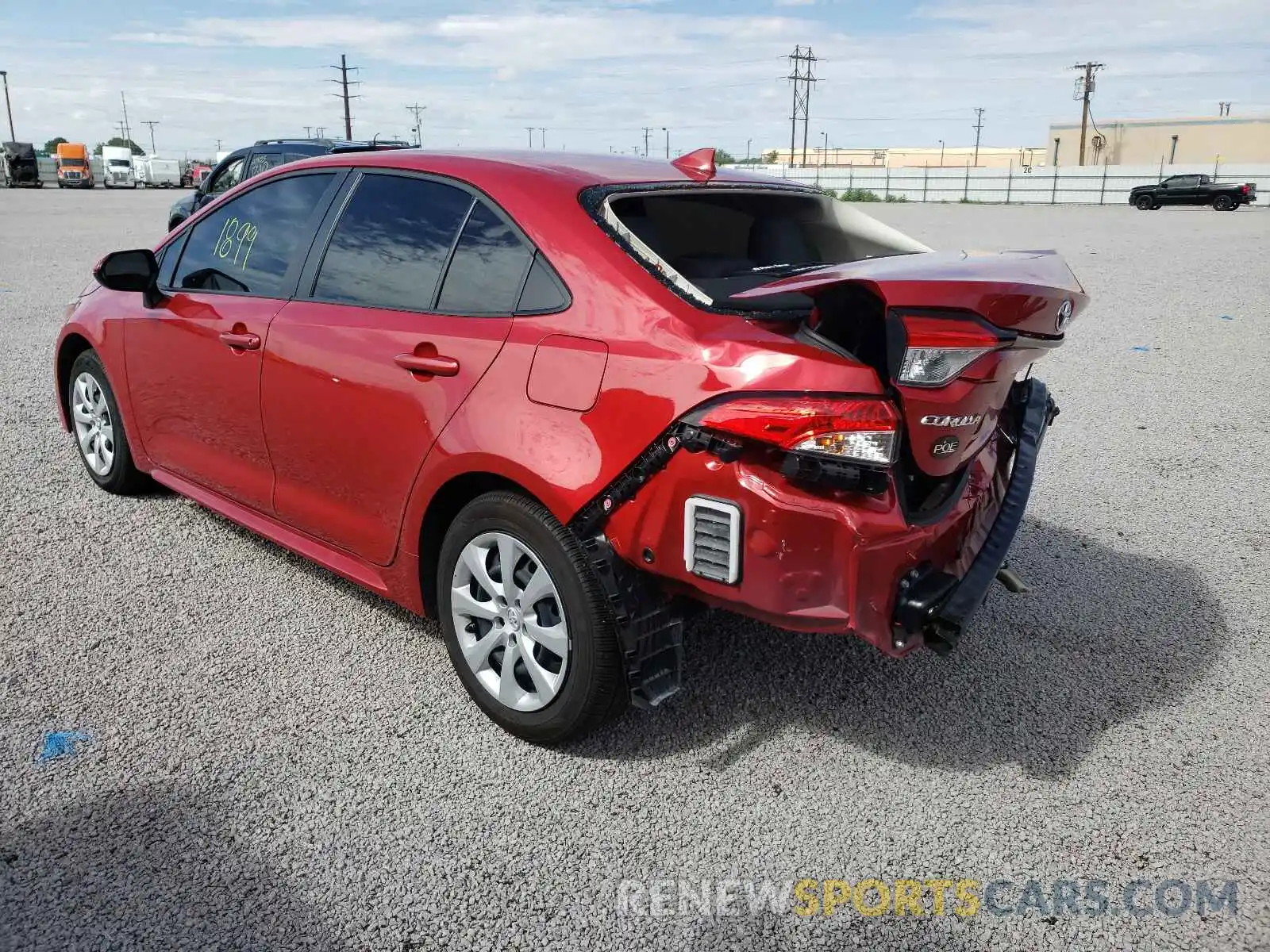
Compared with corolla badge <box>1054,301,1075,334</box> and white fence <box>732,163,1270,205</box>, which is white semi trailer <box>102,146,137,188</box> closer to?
white fence <box>732,163,1270,205</box>

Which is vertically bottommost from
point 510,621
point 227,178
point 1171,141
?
point 510,621

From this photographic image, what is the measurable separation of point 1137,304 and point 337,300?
10.5 m

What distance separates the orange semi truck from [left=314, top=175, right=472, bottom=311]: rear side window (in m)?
56.4

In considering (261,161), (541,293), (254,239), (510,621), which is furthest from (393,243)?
(261,161)

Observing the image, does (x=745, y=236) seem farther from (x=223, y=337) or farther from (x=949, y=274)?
(x=223, y=337)

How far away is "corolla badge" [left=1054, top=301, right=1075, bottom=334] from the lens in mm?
2648

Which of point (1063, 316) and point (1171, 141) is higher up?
point (1171, 141)

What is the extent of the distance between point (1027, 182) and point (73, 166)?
48674 millimetres

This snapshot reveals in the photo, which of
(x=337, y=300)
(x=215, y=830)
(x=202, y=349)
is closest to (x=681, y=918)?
(x=215, y=830)

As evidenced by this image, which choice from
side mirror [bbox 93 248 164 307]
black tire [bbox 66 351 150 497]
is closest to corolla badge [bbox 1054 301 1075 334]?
side mirror [bbox 93 248 164 307]

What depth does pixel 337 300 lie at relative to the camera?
3447 mm

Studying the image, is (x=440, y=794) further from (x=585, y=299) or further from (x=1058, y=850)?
(x=1058, y=850)

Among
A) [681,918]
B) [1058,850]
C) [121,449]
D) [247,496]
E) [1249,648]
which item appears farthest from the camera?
[121,449]

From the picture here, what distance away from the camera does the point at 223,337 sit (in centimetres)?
385
